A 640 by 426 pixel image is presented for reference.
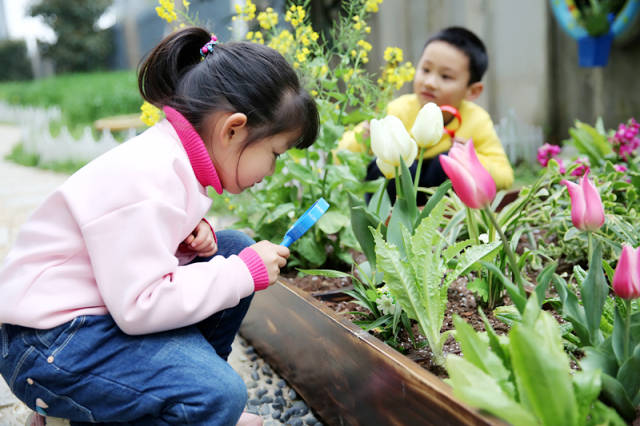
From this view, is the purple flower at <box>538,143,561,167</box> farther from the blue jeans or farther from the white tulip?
the blue jeans

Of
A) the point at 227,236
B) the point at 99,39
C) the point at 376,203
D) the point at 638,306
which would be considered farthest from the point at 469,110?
the point at 99,39

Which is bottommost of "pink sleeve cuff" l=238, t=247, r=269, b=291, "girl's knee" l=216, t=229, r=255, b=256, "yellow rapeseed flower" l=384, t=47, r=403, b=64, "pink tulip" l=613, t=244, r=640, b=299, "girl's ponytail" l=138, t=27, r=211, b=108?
"girl's knee" l=216, t=229, r=255, b=256

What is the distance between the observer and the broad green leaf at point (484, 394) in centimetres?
72

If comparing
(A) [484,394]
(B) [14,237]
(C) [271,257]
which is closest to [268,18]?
(C) [271,257]

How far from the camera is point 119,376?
1032 millimetres

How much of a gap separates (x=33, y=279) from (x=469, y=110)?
1.78m

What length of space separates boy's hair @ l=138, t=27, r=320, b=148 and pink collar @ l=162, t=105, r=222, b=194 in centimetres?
3

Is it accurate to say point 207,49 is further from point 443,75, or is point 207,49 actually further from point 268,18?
point 443,75

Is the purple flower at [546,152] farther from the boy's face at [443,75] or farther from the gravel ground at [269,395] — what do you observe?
the gravel ground at [269,395]

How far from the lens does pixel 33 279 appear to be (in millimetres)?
1036

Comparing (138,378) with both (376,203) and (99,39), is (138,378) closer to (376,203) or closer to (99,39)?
(376,203)

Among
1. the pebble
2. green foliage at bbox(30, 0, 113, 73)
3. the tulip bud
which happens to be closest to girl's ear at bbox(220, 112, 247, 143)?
the tulip bud

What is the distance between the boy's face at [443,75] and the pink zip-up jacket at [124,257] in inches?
55.5

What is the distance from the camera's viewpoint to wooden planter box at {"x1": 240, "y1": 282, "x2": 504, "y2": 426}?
2.97 ft
